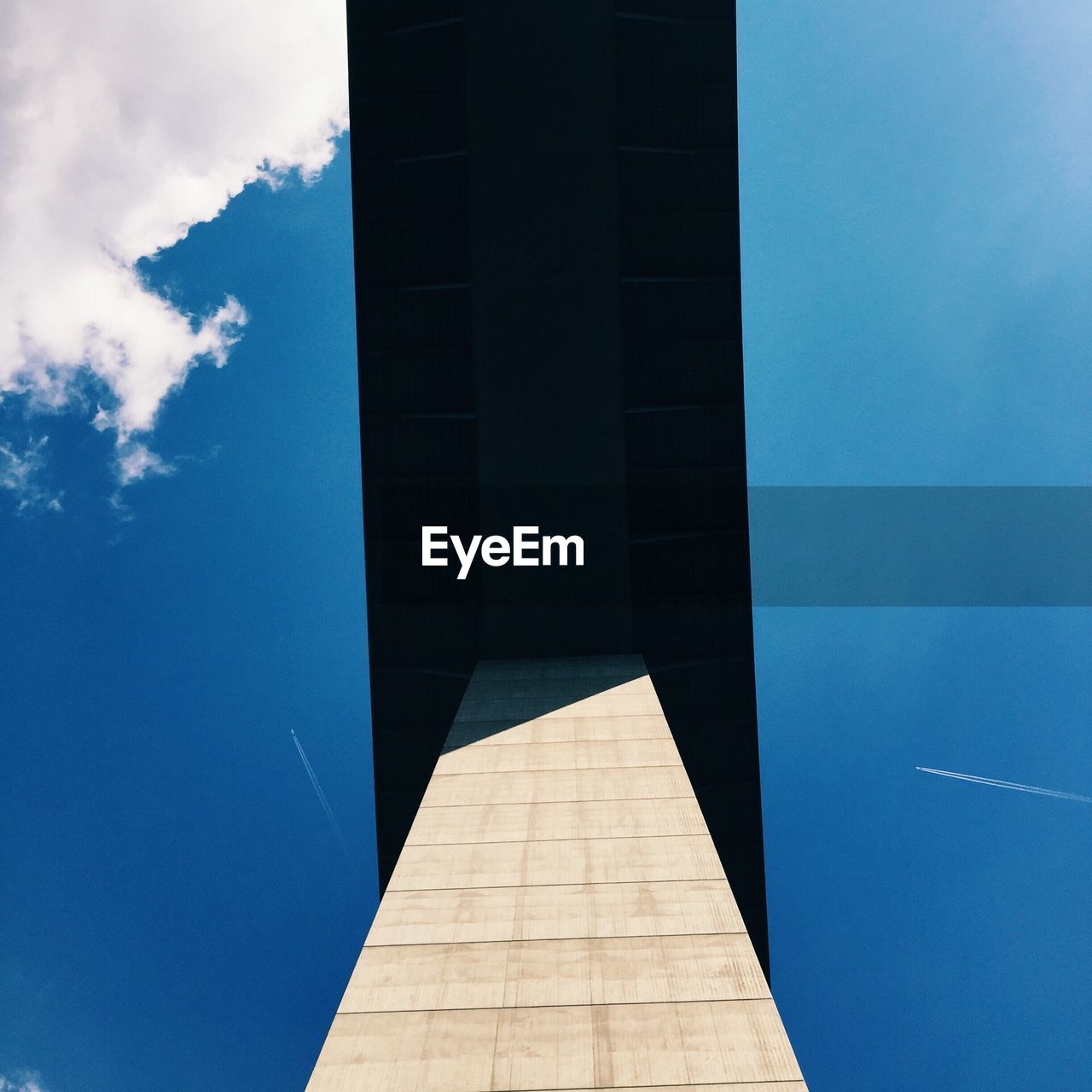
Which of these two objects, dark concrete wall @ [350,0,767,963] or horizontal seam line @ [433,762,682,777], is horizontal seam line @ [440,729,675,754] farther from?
dark concrete wall @ [350,0,767,963]

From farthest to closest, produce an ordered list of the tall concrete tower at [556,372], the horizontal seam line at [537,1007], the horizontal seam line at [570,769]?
the tall concrete tower at [556,372]
the horizontal seam line at [570,769]
the horizontal seam line at [537,1007]

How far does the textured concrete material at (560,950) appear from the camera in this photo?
1033cm

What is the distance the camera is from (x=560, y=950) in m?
12.6

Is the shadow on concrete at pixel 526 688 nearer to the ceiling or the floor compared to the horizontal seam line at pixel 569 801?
nearer to the ceiling

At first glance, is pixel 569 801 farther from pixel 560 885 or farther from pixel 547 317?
pixel 547 317

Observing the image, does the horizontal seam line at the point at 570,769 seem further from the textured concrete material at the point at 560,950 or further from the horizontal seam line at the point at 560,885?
the horizontal seam line at the point at 560,885

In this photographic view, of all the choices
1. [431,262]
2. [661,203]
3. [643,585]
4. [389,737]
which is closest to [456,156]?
[431,262]

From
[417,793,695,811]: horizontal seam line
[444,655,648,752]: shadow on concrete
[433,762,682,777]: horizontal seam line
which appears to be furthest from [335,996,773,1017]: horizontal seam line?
[444,655,648,752]: shadow on concrete

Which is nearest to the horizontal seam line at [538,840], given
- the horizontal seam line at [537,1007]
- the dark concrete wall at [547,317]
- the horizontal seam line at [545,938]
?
the horizontal seam line at [545,938]

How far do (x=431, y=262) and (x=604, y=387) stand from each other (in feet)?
19.9

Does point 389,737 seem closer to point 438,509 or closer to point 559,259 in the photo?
point 438,509

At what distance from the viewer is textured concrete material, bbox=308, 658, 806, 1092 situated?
33.9 ft

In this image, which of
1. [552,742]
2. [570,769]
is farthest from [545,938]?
[552,742]

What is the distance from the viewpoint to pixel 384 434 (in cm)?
2736
